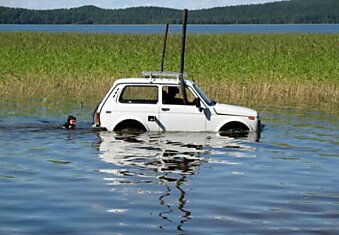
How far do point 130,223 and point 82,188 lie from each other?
2420 mm

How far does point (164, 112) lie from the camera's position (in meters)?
19.3

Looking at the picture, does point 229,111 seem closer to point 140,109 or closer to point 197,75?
point 140,109

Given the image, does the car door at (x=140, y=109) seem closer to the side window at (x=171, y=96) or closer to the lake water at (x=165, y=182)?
the side window at (x=171, y=96)

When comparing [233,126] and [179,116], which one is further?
[233,126]

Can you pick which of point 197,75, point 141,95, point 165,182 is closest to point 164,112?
point 141,95

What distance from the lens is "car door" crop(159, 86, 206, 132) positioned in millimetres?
19328

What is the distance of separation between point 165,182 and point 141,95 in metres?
6.19

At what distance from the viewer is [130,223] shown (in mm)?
11055

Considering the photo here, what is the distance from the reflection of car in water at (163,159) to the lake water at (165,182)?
0.7 inches

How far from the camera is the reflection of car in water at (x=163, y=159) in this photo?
1270 cm

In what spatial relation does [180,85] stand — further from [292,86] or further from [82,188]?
[292,86]

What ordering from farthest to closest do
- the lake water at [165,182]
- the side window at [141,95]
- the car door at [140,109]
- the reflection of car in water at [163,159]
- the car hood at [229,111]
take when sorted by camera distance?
the car hood at [229,111] → the side window at [141,95] → the car door at [140,109] → the reflection of car in water at [163,159] → the lake water at [165,182]

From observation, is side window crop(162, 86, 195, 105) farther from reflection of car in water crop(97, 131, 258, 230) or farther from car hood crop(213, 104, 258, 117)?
reflection of car in water crop(97, 131, 258, 230)

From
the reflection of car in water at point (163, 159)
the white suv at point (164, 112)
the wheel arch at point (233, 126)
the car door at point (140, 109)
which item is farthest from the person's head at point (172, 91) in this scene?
the wheel arch at point (233, 126)
